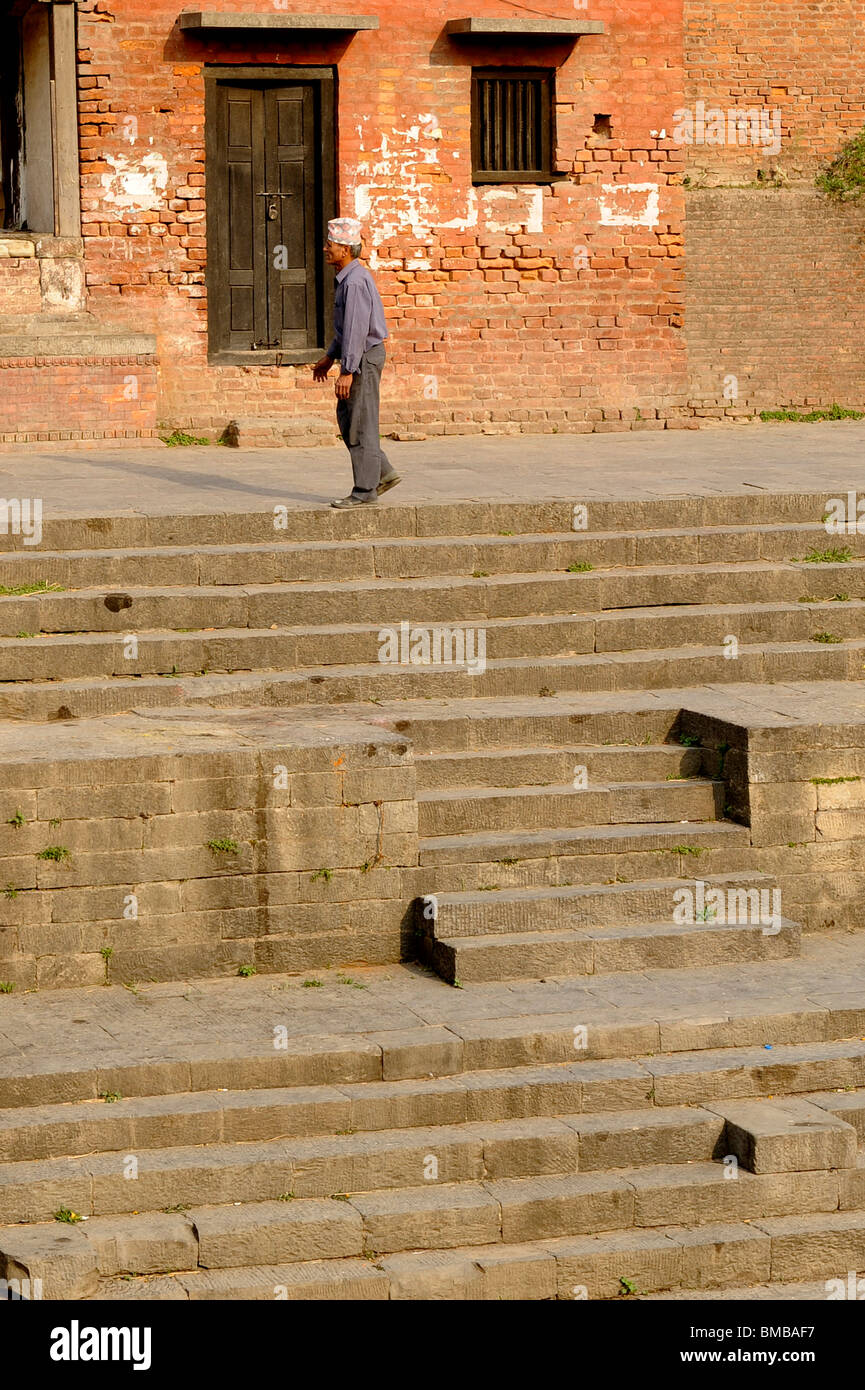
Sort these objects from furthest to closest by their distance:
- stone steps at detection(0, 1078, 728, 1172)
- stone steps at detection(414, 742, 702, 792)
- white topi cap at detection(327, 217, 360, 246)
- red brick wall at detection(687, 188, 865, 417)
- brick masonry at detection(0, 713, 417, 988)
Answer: red brick wall at detection(687, 188, 865, 417), white topi cap at detection(327, 217, 360, 246), stone steps at detection(414, 742, 702, 792), brick masonry at detection(0, 713, 417, 988), stone steps at detection(0, 1078, 728, 1172)

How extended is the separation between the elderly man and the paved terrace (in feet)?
0.76

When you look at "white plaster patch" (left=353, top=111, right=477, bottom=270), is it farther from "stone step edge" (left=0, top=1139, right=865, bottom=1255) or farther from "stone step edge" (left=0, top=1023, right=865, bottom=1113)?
"stone step edge" (left=0, top=1139, right=865, bottom=1255)

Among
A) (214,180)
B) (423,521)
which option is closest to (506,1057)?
(423,521)

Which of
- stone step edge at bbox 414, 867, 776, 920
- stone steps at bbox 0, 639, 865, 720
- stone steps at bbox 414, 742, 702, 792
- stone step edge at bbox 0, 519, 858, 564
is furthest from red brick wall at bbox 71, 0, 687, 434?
stone step edge at bbox 414, 867, 776, 920

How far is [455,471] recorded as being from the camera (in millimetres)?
13258

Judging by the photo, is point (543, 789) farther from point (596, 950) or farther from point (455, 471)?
point (455, 471)

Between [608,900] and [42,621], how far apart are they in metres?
3.19

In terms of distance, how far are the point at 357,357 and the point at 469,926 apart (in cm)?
400

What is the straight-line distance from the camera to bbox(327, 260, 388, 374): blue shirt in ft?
36.0

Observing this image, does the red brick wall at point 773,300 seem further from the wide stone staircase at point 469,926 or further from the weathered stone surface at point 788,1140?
the weathered stone surface at point 788,1140

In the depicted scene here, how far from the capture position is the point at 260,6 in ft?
49.3
